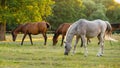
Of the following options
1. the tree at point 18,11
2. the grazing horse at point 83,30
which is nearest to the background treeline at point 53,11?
the tree at point 18,11

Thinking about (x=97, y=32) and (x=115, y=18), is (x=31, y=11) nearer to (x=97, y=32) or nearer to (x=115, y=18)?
(x=97, y=32)

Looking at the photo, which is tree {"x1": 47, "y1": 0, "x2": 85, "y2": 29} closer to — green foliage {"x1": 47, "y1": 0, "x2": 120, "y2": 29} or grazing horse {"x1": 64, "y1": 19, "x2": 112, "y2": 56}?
green foliage {"x1": 47, "y1": 0, "x2": 120, "y2": 29}

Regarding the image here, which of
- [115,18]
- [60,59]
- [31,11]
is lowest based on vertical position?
[115,18]

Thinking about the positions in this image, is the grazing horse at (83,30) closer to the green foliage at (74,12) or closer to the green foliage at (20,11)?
the green foliage at (20,11)

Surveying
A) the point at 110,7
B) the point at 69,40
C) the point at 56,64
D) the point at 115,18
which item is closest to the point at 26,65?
the point at 56,64

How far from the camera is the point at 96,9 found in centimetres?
9900

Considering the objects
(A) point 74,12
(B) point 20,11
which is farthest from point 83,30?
(A) point 74,12

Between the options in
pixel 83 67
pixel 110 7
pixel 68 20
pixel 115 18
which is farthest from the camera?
pixel 110 7

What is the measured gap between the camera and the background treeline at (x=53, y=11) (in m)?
44.4

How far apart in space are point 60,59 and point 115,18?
81.3 metres

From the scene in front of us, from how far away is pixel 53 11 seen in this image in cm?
8550

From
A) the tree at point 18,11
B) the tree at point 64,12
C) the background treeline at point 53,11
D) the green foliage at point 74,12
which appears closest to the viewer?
the tree at point 18,11

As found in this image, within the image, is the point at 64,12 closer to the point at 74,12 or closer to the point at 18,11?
the point at 74,12

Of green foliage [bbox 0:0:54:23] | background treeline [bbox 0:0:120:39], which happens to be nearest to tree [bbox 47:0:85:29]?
background treeline [bbox 0:0:120:39]
